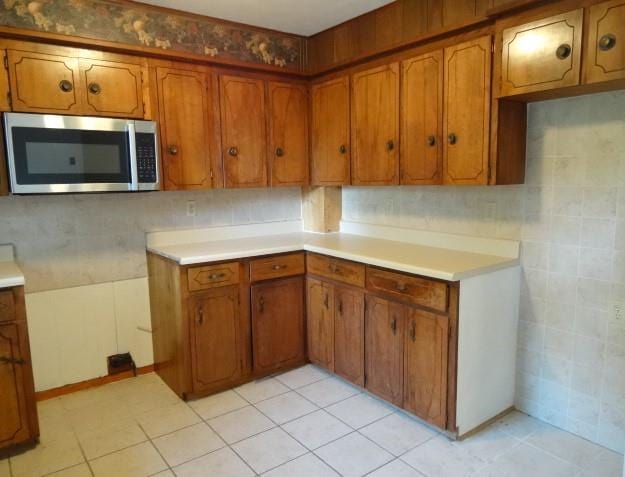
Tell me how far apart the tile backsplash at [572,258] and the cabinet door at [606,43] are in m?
0.37

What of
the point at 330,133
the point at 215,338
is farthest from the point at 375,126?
the point at 215,338

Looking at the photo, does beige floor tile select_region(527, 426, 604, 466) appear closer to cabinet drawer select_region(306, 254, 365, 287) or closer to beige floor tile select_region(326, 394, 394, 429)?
beige floor tile select_region(326, 394, 394, 429)

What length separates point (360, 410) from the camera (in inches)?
104

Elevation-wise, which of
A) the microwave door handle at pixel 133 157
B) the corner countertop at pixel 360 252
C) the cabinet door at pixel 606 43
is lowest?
the corner countertop at pixel 360 252

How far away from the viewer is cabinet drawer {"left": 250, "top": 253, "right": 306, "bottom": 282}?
294cm

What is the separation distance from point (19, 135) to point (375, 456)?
244cm

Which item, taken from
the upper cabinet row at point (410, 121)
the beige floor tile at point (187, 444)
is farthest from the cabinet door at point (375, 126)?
the beige floor tile at point (187, 444)

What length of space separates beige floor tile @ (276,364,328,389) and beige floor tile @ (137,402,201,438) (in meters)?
0.67

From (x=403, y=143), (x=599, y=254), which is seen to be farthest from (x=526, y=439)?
(x=403, y=143)

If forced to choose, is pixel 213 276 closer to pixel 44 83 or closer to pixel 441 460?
pixel 44 83

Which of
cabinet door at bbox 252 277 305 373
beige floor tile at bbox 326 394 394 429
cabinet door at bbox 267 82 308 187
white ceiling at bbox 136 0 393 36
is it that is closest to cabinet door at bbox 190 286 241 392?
cabinet door at bbox 252 277 305 373

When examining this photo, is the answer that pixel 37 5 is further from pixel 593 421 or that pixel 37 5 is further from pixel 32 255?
pixel 593 421

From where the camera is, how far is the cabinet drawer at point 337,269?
274 cm

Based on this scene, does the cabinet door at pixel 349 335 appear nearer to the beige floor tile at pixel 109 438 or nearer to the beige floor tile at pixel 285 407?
the beige floor tile at pixel 285 407
